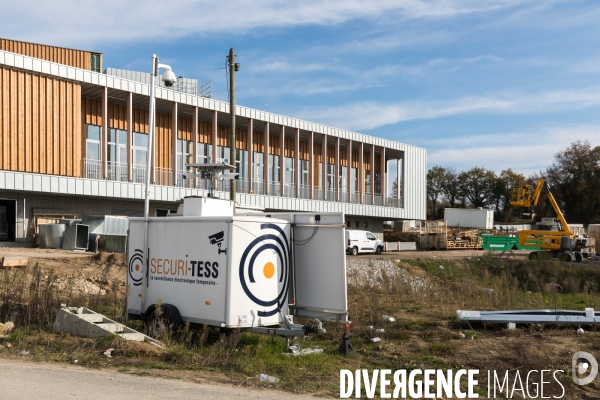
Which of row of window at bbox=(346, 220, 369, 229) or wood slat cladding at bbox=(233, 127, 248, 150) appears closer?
wood slat cladding at bbox=(233, 127, 248, 150)

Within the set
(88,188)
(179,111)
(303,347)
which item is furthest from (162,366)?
(179,111)

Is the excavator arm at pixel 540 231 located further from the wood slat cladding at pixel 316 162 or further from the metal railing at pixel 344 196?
the wood slat cladding at pixel 316 162

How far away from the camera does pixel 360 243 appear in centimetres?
3809

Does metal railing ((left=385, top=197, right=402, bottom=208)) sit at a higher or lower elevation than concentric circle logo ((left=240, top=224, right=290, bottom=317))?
higher

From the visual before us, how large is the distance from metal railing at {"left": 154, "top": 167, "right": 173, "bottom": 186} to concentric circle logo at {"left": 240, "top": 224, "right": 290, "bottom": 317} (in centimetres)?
2533

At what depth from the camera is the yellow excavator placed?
1353 inches

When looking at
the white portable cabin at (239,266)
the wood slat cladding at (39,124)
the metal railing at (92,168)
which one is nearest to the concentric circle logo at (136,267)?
the white portable cabin at (239,266)

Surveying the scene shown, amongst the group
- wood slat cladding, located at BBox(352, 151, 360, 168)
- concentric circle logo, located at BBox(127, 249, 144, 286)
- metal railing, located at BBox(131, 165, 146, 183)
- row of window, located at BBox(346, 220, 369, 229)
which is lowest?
concentric circle logo, located at BBox(127, 249, 144, 286)

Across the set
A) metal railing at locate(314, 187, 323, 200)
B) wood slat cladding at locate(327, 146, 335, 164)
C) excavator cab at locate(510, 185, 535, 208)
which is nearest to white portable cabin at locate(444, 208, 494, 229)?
wood slat cladding at locate(327, 146, 335, 164)

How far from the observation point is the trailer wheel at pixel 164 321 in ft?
35.2

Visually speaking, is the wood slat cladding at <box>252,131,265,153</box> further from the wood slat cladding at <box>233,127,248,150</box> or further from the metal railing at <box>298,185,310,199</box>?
the metal railing at <box>298,185,310,199</box>

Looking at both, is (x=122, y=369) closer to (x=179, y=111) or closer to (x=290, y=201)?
(x=179, y=111)

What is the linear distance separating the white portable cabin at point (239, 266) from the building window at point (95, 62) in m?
28.6

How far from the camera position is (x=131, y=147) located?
33.7m
